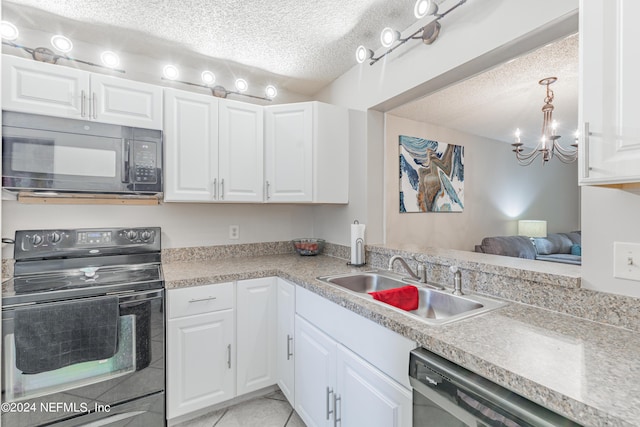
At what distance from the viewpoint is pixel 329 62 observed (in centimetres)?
229

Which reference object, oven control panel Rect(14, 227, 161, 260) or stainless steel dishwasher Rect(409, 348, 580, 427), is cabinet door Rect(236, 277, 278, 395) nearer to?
oven control panel Rect(14, 227, 161, 260)

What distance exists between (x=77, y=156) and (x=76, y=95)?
0.35 meters

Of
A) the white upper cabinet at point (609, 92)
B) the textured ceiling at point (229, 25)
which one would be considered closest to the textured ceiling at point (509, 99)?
the textured ceiling at point (229, 25)

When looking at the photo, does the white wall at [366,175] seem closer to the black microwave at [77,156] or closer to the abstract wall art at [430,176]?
the abstract wall art at [430,176]

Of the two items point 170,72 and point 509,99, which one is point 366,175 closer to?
point 170,72

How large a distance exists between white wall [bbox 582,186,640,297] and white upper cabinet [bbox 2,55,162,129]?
227 cm

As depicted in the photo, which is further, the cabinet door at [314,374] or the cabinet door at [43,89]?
the cabinet door at [43,89]

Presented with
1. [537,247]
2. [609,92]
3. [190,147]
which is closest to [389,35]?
[609,92]

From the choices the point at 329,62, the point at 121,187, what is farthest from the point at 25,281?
the point at 329,62

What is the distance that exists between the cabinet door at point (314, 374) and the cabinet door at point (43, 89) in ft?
5.84

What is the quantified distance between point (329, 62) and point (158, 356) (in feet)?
7.38

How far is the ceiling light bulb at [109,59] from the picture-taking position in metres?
1.91

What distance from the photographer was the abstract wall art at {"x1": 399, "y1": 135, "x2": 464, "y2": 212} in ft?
10.1

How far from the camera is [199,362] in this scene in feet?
5.87
